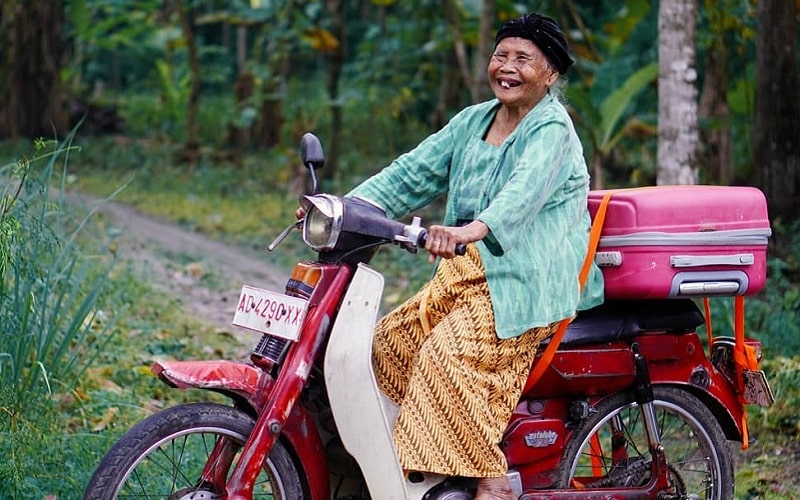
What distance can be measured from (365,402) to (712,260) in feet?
3.97

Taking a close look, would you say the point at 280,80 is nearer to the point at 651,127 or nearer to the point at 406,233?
the point at 651,127

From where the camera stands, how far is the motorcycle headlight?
3246 mm

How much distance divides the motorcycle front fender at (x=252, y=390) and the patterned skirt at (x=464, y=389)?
25cm

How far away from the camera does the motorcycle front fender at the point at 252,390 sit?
10.2 ft

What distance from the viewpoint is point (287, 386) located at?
127 inches

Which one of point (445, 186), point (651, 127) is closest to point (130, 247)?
point (651, 127)

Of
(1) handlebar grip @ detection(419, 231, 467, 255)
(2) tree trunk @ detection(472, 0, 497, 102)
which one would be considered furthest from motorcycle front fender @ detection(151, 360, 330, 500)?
(2) tree trunk @ detection(472, 0, 497, 102)

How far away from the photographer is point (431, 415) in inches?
132

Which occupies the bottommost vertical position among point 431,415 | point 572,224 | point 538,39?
point 431,415

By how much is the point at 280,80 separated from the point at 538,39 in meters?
9.90

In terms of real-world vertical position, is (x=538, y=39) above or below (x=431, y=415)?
above

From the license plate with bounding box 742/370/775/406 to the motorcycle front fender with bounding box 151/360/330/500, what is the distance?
149 centimetres

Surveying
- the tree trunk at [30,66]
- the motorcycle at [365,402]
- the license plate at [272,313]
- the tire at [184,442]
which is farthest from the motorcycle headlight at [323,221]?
the tree trunk at [30,66]

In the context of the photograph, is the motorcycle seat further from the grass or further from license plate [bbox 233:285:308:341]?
the grass
